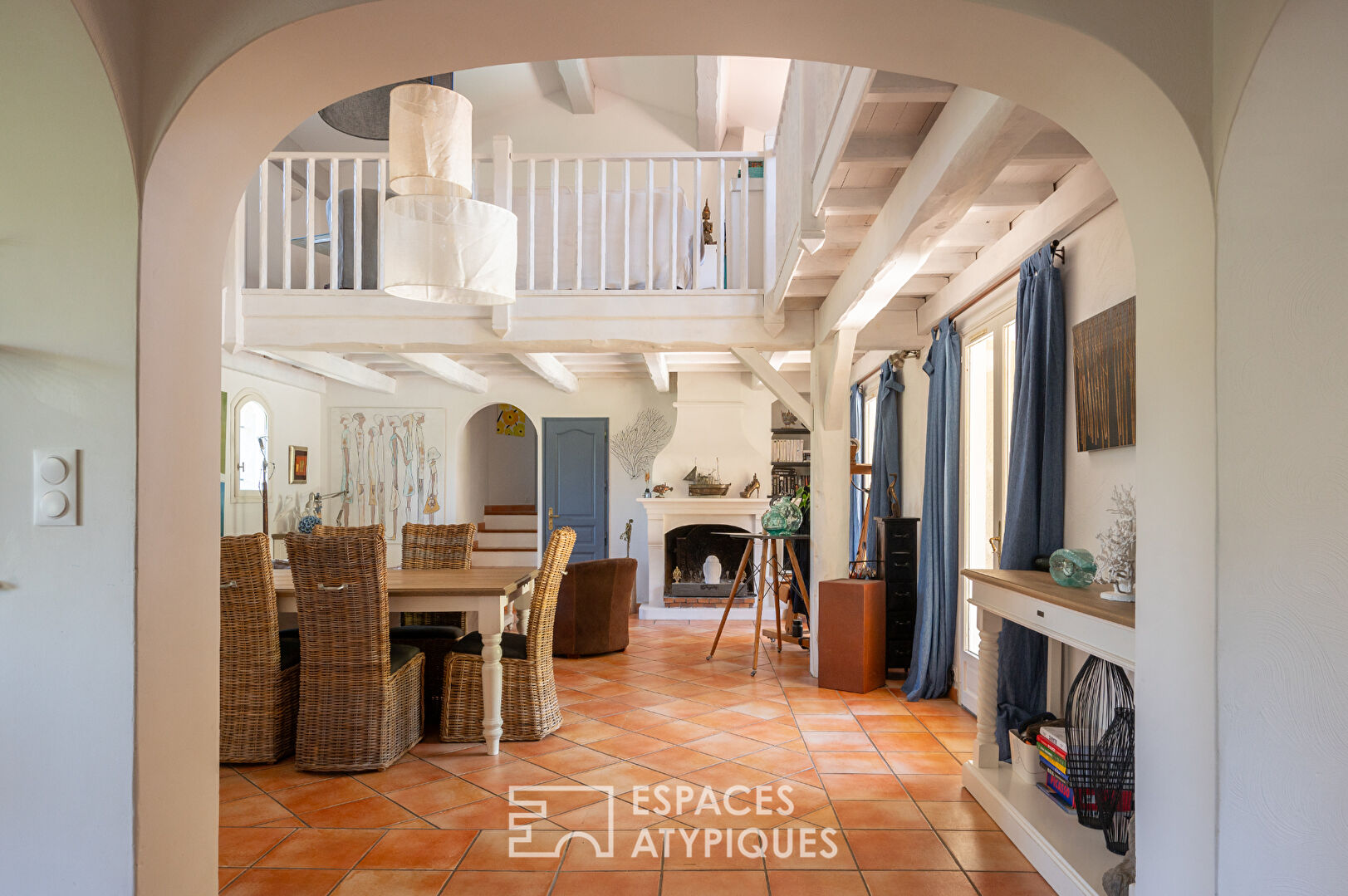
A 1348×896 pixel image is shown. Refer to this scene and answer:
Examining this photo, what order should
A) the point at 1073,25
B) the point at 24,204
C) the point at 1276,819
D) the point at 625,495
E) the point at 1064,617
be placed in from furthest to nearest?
the point at 625,495 < the point at 1064,617 < the point at 24,204 < the point at 1073,25 < the point at 1276,819

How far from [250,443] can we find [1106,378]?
7406 millimetres

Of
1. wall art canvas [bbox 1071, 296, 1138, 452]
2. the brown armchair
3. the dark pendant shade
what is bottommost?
the brown armchair

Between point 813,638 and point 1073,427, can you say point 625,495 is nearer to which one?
point 813,638

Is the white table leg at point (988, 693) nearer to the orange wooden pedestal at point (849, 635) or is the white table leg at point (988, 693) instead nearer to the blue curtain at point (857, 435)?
the orange wooden pedestal at point (849, 635)

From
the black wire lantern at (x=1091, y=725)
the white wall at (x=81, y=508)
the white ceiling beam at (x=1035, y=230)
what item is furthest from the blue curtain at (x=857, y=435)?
the white wall at (x=81, y=508)

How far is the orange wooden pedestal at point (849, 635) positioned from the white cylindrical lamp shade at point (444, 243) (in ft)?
10.3

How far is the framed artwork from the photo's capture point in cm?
917

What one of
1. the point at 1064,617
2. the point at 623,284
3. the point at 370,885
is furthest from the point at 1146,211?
the point at 623,284

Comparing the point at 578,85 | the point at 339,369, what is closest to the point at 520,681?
the point at 339,369

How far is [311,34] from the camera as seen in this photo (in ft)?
5.32

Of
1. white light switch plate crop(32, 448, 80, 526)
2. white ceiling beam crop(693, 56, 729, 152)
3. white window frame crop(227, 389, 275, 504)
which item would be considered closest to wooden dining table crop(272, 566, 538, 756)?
white light switch plate crop(32, 448, 80, 526)

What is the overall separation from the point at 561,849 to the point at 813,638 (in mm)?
3235

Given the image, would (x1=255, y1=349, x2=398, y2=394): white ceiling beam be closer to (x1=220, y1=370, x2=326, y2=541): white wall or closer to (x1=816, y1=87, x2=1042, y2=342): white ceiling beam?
(x1=220, y1=370, x2=326, y2=541): white wall

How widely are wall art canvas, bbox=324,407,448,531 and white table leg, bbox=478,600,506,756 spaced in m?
6.18
